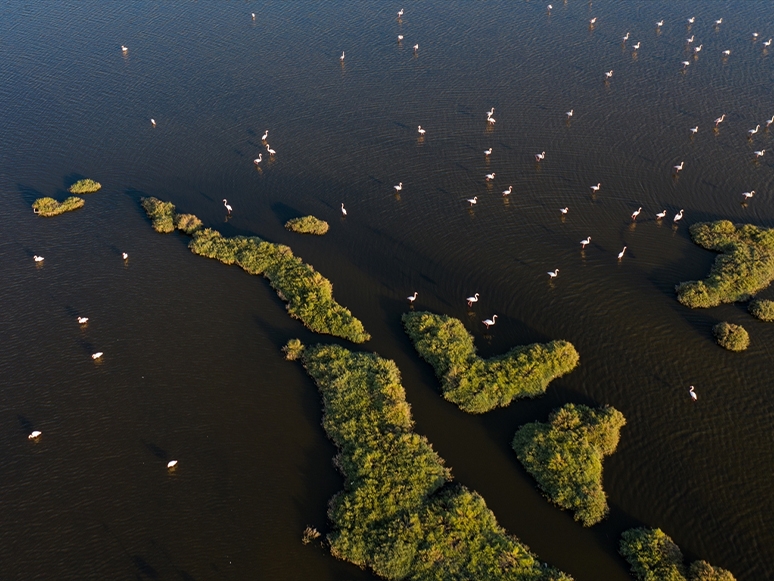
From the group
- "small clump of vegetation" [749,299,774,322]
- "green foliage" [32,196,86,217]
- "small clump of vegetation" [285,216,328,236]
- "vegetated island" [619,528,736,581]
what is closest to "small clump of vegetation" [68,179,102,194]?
"green foliage" [32,196,86,217]

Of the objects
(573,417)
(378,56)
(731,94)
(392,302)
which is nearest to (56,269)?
(392,302)

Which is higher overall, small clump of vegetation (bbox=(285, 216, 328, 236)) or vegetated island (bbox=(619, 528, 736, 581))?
vegetated island (bbox=(619, 528, 736, 581))

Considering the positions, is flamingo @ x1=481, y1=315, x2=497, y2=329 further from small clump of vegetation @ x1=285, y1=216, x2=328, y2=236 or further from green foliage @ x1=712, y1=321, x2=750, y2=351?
small clump of vegetation @ x1=285, y1=216, x2=328, y2=236

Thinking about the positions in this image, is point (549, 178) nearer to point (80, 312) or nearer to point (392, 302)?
point (392, 302)

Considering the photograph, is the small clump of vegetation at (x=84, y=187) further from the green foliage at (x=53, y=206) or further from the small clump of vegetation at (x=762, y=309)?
the small clump of vegetation at (x=762, y=309)

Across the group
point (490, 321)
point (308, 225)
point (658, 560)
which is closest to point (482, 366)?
point (490, 321)

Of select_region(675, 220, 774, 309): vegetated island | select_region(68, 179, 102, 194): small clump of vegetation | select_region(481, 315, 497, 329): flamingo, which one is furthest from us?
select_region(68, 179, 102, 194): small clump of vegetation

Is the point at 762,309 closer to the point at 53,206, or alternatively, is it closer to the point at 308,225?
the point at 308,225

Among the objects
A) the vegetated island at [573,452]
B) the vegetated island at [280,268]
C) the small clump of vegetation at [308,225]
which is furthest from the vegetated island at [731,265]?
the small clump of vegetation at [308,225]
